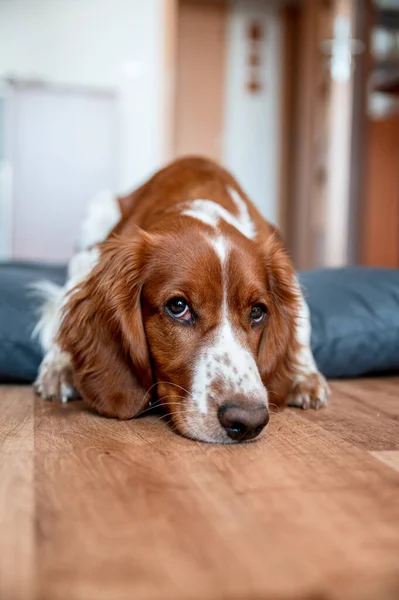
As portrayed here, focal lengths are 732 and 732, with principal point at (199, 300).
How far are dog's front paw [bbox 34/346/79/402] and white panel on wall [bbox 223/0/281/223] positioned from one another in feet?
21.5

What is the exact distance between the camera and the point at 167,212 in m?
2.15

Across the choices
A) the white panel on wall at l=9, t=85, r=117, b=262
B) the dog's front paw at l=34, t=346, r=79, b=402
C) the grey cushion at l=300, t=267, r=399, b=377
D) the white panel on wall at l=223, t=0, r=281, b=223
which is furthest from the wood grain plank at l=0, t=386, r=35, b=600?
the white panel on wall at l=223, t=0, r=281, b=223

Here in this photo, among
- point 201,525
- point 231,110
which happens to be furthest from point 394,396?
point 231,110

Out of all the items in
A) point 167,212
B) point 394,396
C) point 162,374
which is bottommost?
point 394,396

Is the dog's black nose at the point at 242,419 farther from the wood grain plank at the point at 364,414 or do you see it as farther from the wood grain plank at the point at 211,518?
the wood grain plank at the point at 364,414

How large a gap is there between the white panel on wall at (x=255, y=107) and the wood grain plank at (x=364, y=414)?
20.6 ft

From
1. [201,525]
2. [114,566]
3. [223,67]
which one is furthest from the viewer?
[223,67]

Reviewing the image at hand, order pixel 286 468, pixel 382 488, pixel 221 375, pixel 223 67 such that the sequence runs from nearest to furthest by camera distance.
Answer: pixel 382 488, pixel 286 468, pixel 221 375, pixel 223 67

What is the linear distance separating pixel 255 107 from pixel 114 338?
7.02 meters

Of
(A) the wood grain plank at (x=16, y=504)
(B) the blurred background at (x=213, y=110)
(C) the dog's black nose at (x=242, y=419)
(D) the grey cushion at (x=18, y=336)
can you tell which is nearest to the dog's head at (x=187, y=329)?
(C) the dog's black nose at (x=242, y=419)

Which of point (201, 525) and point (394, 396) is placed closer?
point (201, 525)

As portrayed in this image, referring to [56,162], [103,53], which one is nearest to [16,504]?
[56,162]

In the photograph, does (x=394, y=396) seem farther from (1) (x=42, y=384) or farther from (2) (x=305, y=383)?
(1) (x=42, y=384)

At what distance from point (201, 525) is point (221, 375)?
1.83ft
